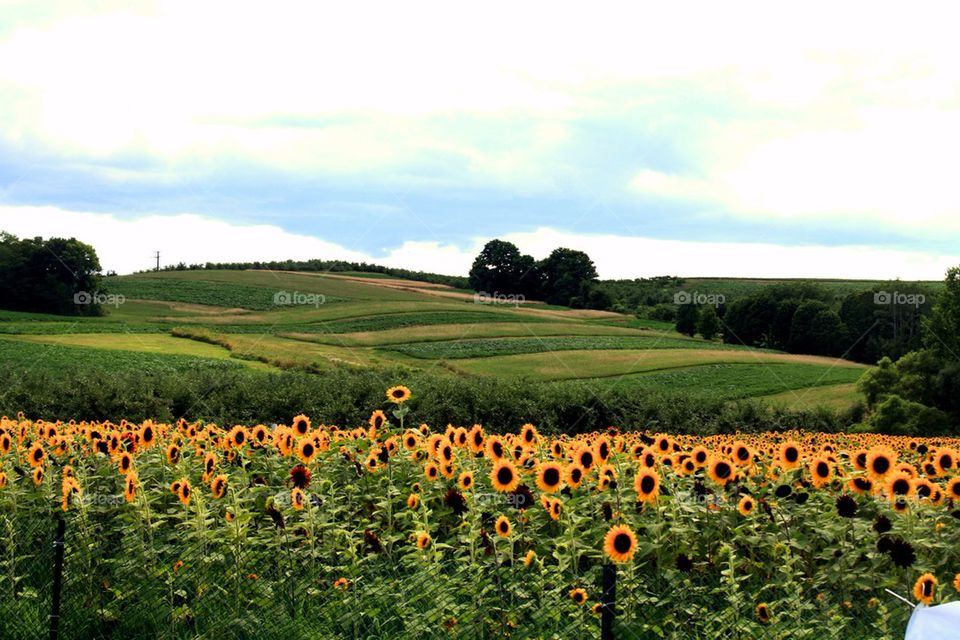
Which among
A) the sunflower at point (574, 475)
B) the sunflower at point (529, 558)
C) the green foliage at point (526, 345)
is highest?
the sunflower at point (574, 475)

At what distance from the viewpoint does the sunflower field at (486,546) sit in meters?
5.20

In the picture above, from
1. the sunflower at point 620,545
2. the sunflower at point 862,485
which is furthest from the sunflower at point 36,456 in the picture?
the sunflower at point 862,485

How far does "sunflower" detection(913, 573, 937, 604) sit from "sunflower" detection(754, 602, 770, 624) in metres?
0.74

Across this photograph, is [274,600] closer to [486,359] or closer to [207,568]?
[207,568]

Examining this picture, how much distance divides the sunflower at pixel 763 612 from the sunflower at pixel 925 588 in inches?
29.0

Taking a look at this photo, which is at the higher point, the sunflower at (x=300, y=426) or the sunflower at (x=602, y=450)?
the sunflower at (x=602, y=450)

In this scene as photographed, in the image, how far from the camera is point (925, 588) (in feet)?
15.6

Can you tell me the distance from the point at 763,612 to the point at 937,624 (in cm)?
344

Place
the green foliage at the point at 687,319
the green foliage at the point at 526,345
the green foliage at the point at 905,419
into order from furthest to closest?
the green foliage at the point at 687,319 → the green foliage at the point at 526,345 → the green foliage at the point at 905,419

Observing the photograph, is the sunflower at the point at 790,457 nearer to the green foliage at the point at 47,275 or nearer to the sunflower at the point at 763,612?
the sunflower at the point at 763,612

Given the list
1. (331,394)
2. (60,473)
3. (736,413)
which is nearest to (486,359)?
(736,413)

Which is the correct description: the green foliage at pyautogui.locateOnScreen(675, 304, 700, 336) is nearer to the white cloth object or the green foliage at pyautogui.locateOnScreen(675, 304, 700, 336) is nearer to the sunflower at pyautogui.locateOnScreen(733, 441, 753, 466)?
the sunflower at pyautogui.locateOnScreen(733, 441, 753, 466)

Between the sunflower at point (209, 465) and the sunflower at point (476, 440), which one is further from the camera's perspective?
the sunflower at point (209, 465)

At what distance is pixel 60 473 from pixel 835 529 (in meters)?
6.23
